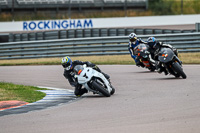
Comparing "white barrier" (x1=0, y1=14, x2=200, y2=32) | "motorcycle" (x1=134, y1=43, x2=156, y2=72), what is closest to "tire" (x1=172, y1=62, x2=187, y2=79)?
"motorcycle" (x1=134, y1=43, x2=156, y2=72)

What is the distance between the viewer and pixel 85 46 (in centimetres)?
2556

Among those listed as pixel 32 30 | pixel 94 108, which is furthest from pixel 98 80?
pixel 32 30

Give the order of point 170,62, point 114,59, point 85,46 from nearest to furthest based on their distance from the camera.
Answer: point 170,62
point 114,59
point 85,46

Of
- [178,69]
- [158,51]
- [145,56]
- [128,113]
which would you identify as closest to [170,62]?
[178,69]

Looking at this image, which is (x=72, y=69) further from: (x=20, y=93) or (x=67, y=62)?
(x=20, y=93)

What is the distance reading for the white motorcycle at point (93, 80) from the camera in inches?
425

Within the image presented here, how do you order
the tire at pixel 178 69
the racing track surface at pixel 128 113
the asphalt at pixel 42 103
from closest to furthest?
the racing track surface at pixel 128 113, the asphalt at pixel 42 103, the tire at pixel 178 69

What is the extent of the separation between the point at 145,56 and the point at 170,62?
3259 mm

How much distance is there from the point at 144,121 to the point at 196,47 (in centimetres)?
1702

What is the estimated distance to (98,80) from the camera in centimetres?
1091

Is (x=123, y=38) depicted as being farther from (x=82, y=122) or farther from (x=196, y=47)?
(x=82, y=122)

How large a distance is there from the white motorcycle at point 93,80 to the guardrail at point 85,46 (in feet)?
44.8

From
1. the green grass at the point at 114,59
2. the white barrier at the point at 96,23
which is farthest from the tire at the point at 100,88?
the white barrier at the point at 96,23

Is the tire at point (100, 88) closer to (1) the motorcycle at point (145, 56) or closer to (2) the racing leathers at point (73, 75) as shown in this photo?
(2) the racing leathers at point (73, 75)
